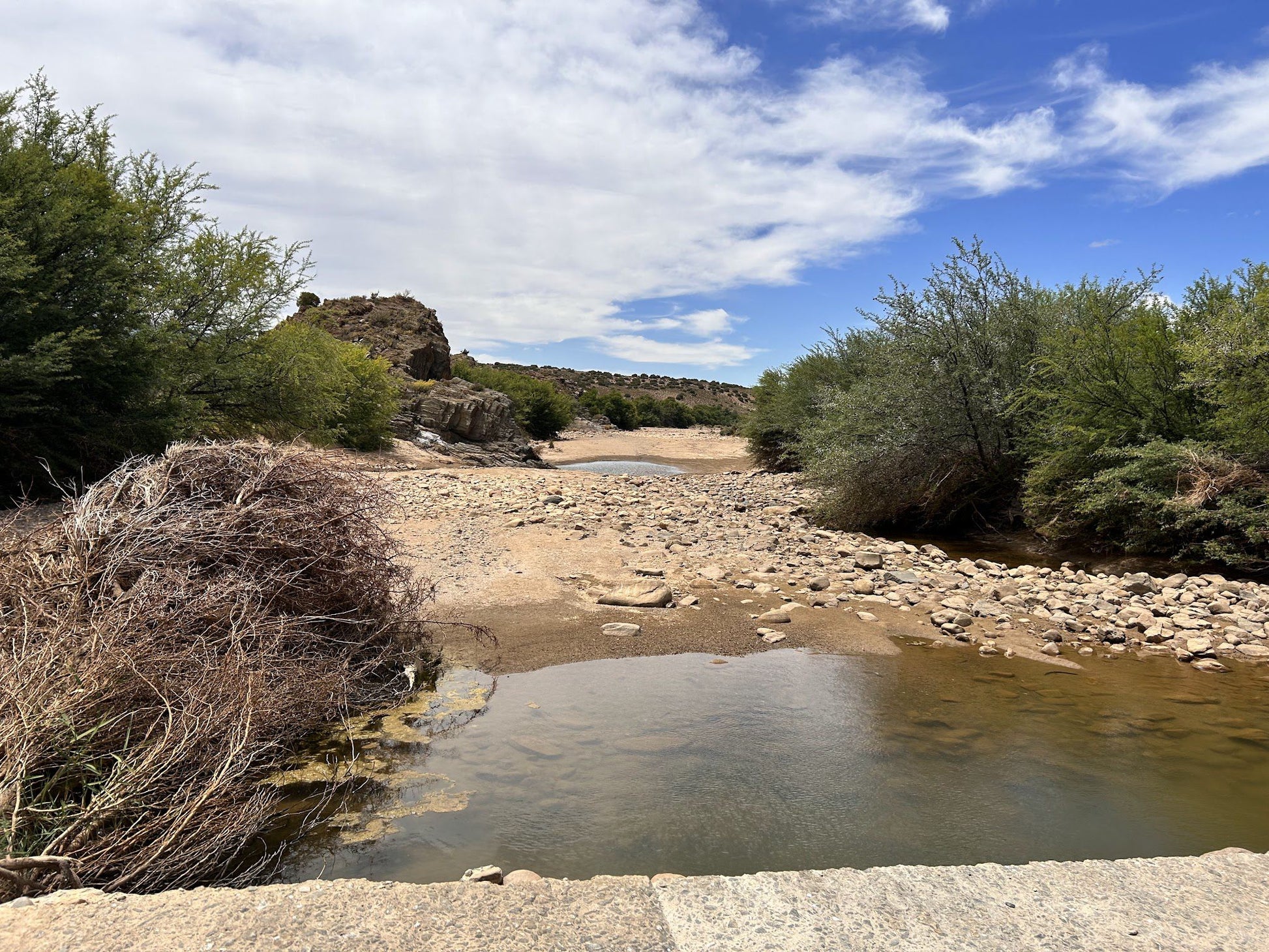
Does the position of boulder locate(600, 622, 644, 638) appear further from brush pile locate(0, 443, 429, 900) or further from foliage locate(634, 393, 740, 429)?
foliage locate(634, 393, 740, 429)

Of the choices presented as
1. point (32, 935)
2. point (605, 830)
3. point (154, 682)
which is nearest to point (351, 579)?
point (154, 682)

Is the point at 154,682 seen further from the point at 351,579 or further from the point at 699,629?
the point at 699,629

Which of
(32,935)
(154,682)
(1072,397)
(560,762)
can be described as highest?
(1072,397)

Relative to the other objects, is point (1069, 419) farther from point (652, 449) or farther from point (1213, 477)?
point (652, 449)

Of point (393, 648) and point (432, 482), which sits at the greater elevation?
point (432, 482)

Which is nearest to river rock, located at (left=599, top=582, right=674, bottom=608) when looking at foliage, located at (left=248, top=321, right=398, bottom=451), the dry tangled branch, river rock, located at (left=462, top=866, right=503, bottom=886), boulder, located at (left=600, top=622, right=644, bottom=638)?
boulder, located at (left=600, top=622, right=644, bottom=638)

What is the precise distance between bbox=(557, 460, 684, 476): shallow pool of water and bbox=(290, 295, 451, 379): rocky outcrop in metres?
9.36

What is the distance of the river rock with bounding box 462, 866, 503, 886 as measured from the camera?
3471 mm

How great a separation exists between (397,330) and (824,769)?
39.4 metres

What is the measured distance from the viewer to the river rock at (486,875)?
11.4 feet

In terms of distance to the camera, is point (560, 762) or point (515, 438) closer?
point (560, 762)

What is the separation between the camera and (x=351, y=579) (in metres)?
6.57

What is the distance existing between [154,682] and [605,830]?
8.83ft

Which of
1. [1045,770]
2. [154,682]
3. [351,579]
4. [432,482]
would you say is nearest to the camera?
[154,682]
